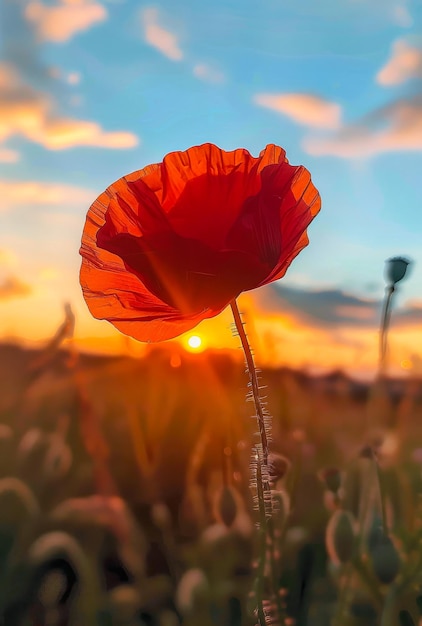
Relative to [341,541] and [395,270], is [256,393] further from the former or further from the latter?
[341,541]

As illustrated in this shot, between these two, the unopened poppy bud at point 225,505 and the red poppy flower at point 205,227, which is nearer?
the red poppy flower at point 205,227

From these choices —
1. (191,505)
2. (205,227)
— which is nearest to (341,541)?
(191,505)

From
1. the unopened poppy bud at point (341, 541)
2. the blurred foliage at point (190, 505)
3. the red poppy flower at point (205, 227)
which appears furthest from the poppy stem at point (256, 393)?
the unopened poppy bud at point (341, 541)

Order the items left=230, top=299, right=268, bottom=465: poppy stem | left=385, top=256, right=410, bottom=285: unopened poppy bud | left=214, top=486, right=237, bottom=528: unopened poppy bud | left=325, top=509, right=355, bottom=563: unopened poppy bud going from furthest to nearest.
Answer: left=214, top=486, right=237, bottom=528: unopened poppy bud
left=325, top=509, right=355, bottom=563: unopened poppy bud
left=385, top=256, right=410, bottom=285: unopened poppy bud
left=230, top=299, right=268, bottom=465: poppy stem

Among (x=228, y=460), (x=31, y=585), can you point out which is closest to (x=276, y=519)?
(x=228, y=460)

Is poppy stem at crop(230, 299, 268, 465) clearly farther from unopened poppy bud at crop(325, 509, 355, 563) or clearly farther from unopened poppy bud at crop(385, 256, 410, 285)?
unopened poppy bud at crop(325, 509, 355, 563)

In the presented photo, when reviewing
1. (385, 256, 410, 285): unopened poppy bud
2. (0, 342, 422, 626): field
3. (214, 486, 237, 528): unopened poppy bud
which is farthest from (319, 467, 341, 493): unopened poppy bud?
(385, 256, 410, 285): unopened poppy bud

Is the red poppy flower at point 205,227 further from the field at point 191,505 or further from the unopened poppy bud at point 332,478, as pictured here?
the unopened poppy bud at point 332,478
